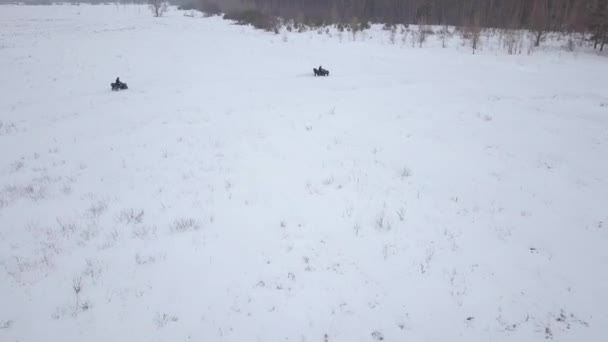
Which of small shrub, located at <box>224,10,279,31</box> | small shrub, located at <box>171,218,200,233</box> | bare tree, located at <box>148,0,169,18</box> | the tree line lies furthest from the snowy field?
bare tree, located at <box>148,0,169,18</box>

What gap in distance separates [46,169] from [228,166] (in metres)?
4.85

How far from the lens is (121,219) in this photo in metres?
6.65

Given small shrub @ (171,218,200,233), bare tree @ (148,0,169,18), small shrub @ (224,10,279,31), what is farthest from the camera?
bare tree @ (148,0,169,18)

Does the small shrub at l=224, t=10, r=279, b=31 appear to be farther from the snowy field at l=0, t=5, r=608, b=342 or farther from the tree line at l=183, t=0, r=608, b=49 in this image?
the snowy field at l=0, t=5, r=608, b=342

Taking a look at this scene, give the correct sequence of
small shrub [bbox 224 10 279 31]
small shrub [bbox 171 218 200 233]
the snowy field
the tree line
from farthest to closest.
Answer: small shrub [bbox 224 10 279 31], the tree line, small shrub [bbox 171 218 200 233], the snowy field

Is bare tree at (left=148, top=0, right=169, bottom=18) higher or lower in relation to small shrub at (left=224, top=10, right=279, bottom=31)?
higher

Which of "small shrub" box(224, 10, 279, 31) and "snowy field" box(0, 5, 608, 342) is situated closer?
"snowy field" box(0, 5, 608, 342)

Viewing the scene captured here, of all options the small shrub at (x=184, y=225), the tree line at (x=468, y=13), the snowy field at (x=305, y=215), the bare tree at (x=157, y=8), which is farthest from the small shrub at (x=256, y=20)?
the small shrub at (x=184, y=225)

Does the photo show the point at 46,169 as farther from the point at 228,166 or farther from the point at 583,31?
the point at 583,31

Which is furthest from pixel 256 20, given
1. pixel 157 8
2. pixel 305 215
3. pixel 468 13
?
pixel 305 215

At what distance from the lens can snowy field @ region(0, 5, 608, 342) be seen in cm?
457

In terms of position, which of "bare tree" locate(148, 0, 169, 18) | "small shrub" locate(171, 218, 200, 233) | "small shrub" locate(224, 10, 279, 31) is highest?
"bare tree" locate(148, 0, 169, 18)

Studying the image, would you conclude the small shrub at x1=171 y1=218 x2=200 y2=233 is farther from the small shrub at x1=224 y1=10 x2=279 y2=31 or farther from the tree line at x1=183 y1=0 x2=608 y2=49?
the small shrub at x1=224 y1=10 x2=279 y2=31

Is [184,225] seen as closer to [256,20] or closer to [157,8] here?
[256,20]
